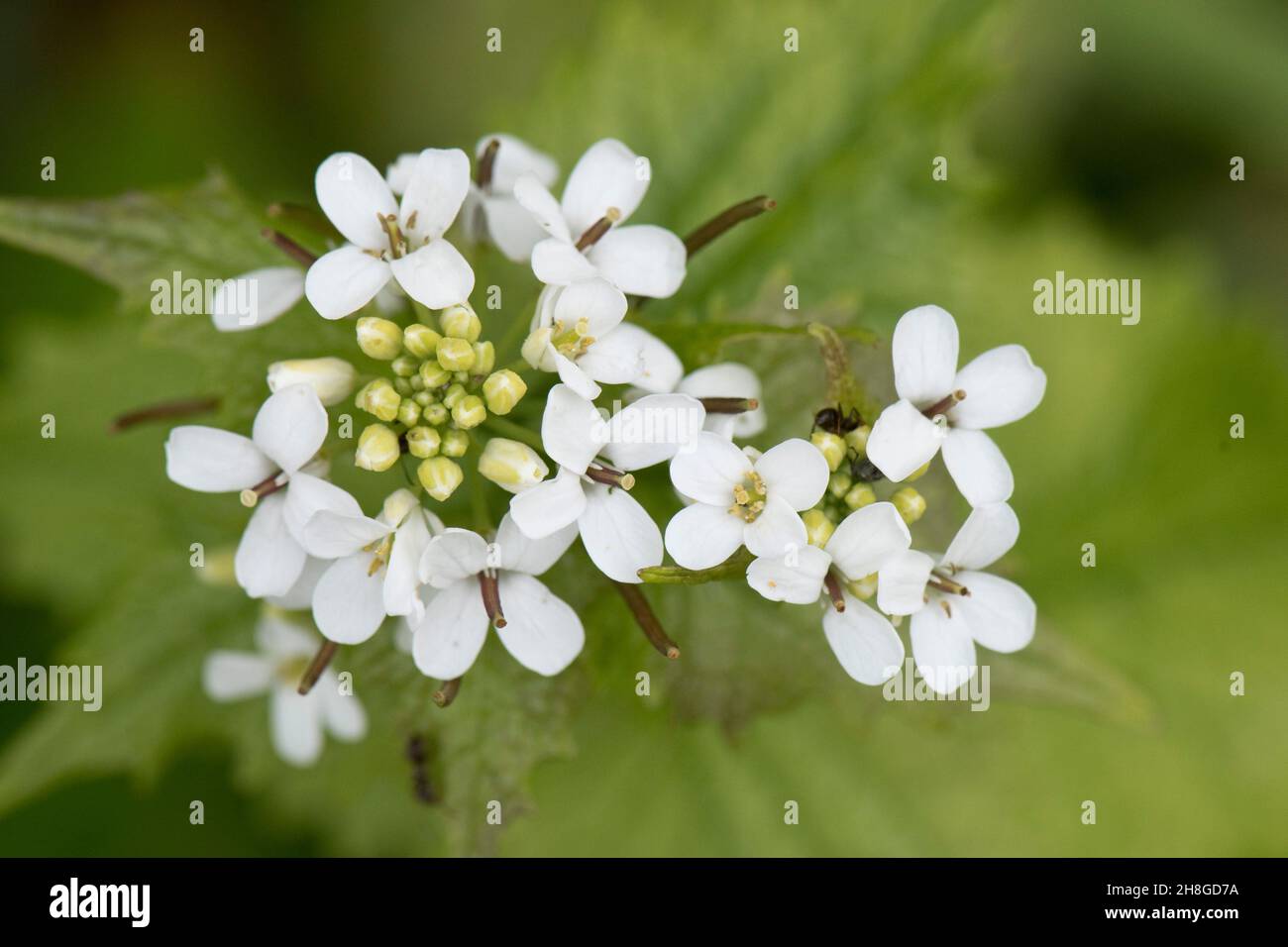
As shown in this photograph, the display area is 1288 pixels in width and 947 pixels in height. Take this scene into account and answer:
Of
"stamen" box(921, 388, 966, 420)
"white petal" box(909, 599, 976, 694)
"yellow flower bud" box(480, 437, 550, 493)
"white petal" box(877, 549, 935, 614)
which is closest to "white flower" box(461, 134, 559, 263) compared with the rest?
"yellow flower bud" box(480, 437, 550, 493)

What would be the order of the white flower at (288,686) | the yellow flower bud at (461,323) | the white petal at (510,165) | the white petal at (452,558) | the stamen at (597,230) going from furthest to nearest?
the white flower at (288,686) → the white petal at (510,165) → the stamen at (597,230) → the yellow flower bud at (461,323) → the white petal at (452,558)

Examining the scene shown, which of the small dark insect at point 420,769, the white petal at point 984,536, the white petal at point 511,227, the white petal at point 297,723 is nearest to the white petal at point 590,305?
the white petal at point 511,227

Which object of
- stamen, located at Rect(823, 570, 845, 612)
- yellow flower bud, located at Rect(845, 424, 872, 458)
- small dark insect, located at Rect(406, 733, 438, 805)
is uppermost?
yellow flower bud, located at Rect(845, 424, 872, 458)

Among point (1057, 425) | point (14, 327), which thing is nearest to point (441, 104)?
point (14, 327)

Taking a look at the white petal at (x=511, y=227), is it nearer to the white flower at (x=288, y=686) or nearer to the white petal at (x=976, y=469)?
the white petal at (x=976, y=469)

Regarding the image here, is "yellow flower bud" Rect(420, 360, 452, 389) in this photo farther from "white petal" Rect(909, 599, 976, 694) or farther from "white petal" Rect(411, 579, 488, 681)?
"white petal" Rect(909, 599, 976, 694)
